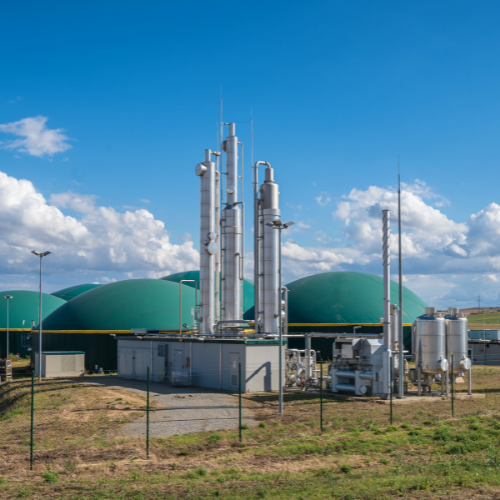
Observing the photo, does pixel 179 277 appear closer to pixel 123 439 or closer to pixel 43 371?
pixel 43 371

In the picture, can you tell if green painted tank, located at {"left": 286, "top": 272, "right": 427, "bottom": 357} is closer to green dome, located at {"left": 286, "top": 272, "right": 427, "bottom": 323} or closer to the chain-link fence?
green dome, located at {"left": 286, "top": 272, "right": 427, "bottom": 323}

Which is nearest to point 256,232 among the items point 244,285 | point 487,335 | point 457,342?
point 457,342

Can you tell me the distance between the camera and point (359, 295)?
5703 centimetres

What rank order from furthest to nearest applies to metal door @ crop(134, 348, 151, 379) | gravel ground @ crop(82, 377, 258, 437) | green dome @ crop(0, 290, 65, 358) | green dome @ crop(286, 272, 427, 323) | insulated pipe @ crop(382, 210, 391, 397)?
green dome @ crop(0, 290, 65, 358)
green dome @ crop(286, 272, 427, 323)
metal door @ crop(134, 348, 151, 379)
insulated pipe @ crop(382, 210, 391, 397)
gravel ground @ crop(82, 377, 258, 437)

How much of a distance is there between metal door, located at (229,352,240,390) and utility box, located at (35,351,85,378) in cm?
1779

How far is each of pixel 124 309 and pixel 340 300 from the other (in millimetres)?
20395

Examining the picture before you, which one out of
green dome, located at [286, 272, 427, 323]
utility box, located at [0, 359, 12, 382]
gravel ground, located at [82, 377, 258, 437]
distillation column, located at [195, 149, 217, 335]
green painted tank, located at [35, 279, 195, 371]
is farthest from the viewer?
green dome, located at [286, 272, 427, 323]

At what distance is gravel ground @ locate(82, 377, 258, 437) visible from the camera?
20.9 metres

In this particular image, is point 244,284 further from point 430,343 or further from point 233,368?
point 430,343

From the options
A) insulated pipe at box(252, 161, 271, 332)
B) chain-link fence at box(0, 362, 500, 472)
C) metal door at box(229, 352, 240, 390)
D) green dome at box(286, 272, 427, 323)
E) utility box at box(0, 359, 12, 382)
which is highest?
insulated pipe at box(252, 161, 271, 332)

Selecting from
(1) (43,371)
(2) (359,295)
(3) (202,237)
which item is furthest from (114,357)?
(2) (359,295)

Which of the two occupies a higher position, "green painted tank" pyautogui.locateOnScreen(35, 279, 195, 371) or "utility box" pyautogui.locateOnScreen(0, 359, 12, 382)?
"green painted tank" pyautogui.locateOnScreen(35, 279, 195, 371)

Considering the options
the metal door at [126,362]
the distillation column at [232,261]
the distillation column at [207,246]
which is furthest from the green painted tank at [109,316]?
the distillation column at [232,261]

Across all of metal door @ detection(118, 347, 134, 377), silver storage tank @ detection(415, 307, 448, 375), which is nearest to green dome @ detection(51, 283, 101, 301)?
metal door @ detection(118, 347, 134, 377)
